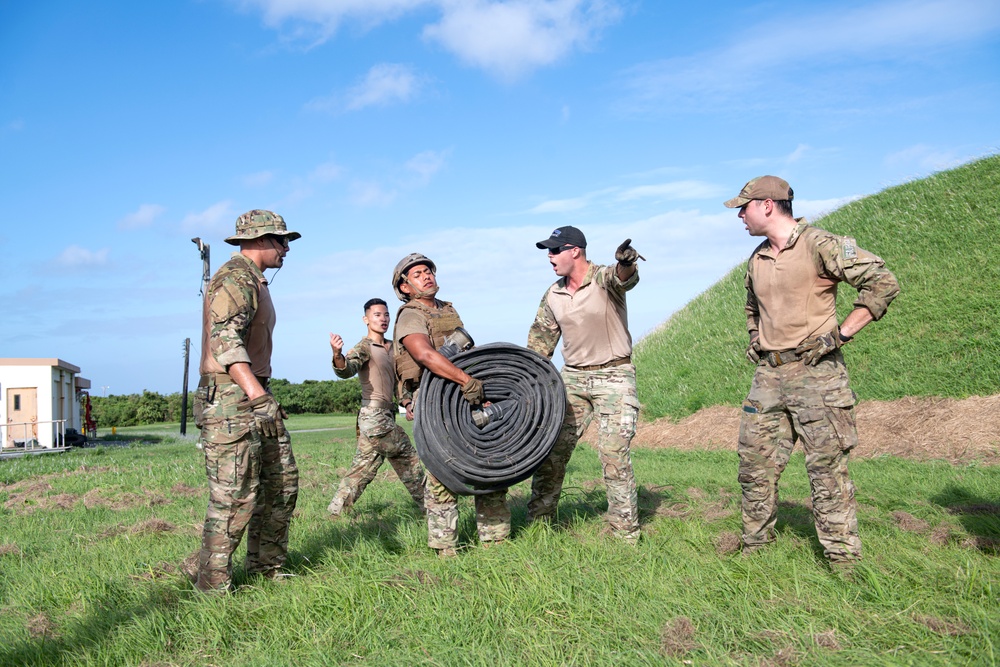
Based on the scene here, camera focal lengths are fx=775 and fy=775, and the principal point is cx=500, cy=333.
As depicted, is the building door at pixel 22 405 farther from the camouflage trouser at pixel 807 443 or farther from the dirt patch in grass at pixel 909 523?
the dirt patch in grass at pixel 909 523

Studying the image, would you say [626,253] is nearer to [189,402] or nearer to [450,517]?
[450,517]

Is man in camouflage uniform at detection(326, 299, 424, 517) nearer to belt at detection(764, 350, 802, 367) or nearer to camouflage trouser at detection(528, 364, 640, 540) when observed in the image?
camouflage trouser at detection(528, 364, 640, 540)

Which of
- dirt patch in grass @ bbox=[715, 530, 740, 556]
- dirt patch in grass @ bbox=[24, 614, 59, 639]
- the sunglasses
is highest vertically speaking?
the sunglasses

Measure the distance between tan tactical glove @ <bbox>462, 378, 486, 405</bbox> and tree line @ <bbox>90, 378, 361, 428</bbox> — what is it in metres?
44.8

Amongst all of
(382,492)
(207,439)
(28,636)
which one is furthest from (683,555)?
(382,492)

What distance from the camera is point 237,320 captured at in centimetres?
493

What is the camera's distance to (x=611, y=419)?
5.99 metres

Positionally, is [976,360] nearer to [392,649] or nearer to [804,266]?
[804,266]

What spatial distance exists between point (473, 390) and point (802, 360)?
7.42ft

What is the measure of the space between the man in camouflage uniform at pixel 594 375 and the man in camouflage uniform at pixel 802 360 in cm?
91

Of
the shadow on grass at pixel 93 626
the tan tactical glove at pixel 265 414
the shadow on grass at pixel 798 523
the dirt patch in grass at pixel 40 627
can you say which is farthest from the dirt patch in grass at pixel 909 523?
the dirt patch in grass at pixel 40 627

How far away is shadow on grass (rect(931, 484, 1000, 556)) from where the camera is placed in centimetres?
543

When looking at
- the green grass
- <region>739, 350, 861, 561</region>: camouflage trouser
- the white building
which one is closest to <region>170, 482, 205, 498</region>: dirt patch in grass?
the green grass

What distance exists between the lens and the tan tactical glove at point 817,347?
4949 mm
